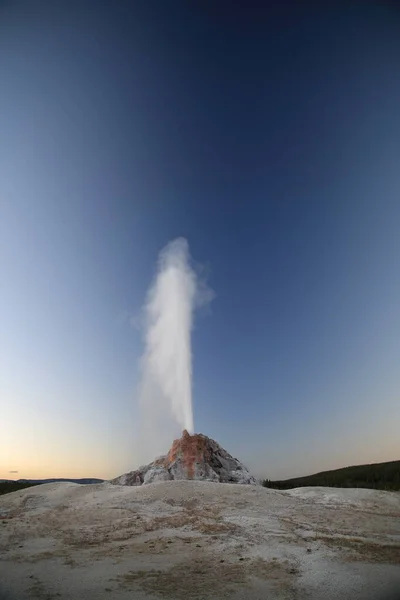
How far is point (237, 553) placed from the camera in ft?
32.8

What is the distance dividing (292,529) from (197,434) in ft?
54.0

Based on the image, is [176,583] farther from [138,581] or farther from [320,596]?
[320,596]

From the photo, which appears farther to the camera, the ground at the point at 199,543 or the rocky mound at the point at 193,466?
the rocky mound at the point at 193,466

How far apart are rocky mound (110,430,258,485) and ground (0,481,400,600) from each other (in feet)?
23.5

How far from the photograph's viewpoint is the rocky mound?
25.5 meters

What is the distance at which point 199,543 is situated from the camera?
10945 mm

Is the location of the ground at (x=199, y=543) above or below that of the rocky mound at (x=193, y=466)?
below

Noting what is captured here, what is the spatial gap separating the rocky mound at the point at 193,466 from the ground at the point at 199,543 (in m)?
7.15

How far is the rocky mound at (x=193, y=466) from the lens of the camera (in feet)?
83.6

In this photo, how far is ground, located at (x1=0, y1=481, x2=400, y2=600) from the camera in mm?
7621

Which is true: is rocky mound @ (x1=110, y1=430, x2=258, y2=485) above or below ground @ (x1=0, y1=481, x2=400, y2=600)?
above

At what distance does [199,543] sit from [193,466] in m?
15.4

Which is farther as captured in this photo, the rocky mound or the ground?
the rocky mound

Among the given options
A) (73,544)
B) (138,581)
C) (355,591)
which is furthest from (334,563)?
(73,544)
